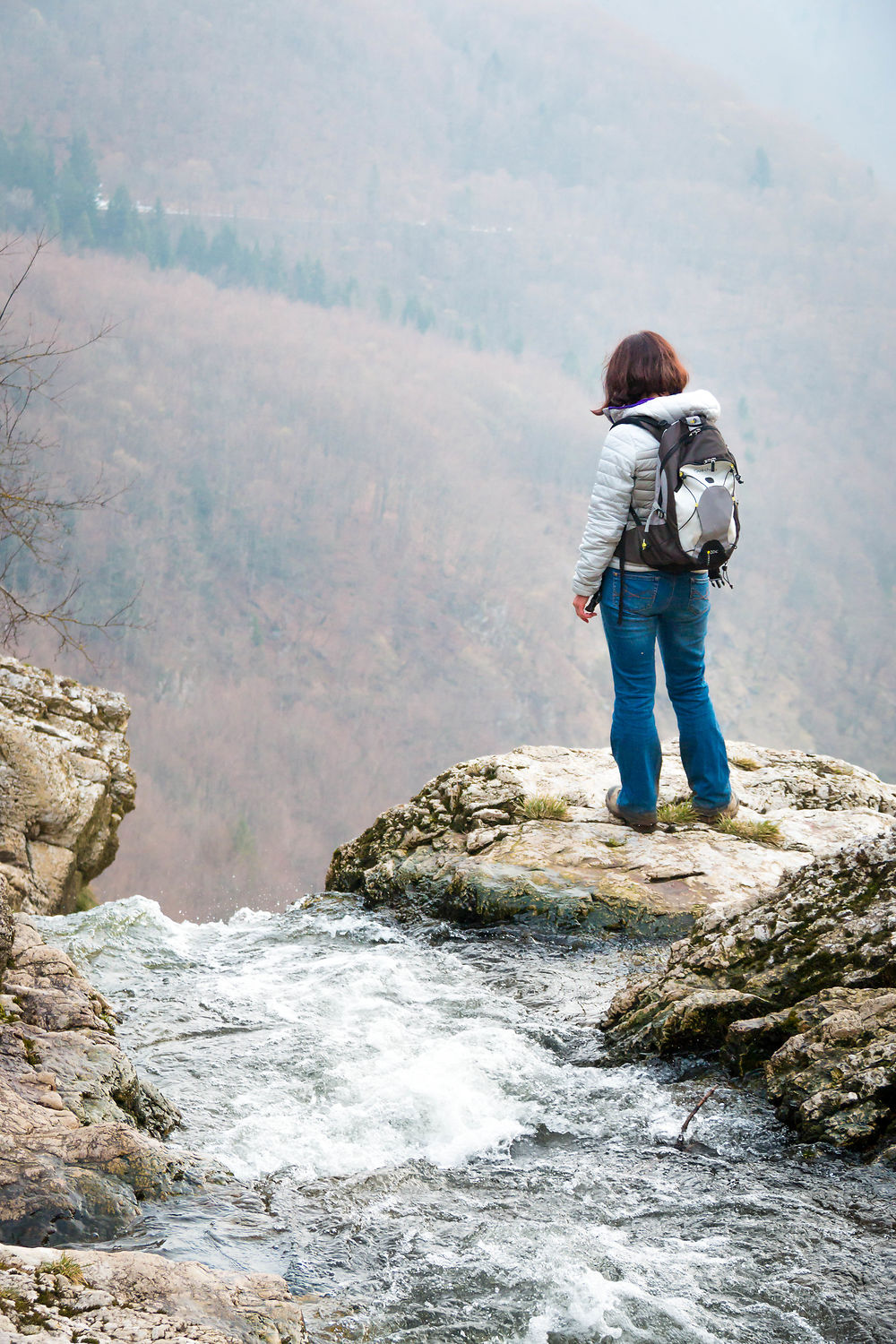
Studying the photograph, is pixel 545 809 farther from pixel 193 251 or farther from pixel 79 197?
pixel 193 251

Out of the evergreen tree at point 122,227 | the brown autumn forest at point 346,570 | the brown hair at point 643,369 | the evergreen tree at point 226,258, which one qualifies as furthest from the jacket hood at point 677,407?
the evergreen tree at point 226,258

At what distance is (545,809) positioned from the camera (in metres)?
6.84

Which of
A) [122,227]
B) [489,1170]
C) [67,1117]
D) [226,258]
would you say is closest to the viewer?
[67,1117]

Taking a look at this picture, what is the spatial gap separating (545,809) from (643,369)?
2.97 metres

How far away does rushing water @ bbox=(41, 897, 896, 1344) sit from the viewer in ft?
8.44

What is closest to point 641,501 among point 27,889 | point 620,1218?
point 620,1218

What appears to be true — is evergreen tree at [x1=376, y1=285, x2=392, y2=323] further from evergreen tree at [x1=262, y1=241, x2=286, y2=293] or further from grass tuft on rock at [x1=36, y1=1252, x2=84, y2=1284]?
grass tuft on rock at [x1=36, y1=1252, x2=84, y2=1284]

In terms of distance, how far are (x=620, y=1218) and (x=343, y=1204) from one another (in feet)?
2.87

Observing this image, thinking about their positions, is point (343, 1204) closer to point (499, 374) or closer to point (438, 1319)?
point (438, 1319)

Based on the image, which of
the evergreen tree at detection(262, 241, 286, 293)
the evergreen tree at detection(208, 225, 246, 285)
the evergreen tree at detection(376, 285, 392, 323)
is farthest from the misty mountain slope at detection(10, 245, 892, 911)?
the evergreen tree at detection(376, 285, 392, 323)

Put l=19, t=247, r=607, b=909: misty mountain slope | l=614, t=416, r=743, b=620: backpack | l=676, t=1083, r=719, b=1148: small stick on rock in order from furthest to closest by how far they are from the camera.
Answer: l=19, t=247, r=607, b=909: misty mountain slope, l=614, t=416, r=743, b=620: backpack, l=676, t=1083, r=719, b=1148: small stick on rock

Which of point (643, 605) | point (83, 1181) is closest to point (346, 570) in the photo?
point (643, 605)

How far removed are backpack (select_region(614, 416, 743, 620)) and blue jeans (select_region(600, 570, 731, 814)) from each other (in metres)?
0.31

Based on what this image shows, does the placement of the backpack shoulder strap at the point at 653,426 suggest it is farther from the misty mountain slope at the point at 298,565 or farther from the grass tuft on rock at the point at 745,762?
the misty mountain slope at the point at 298,565
